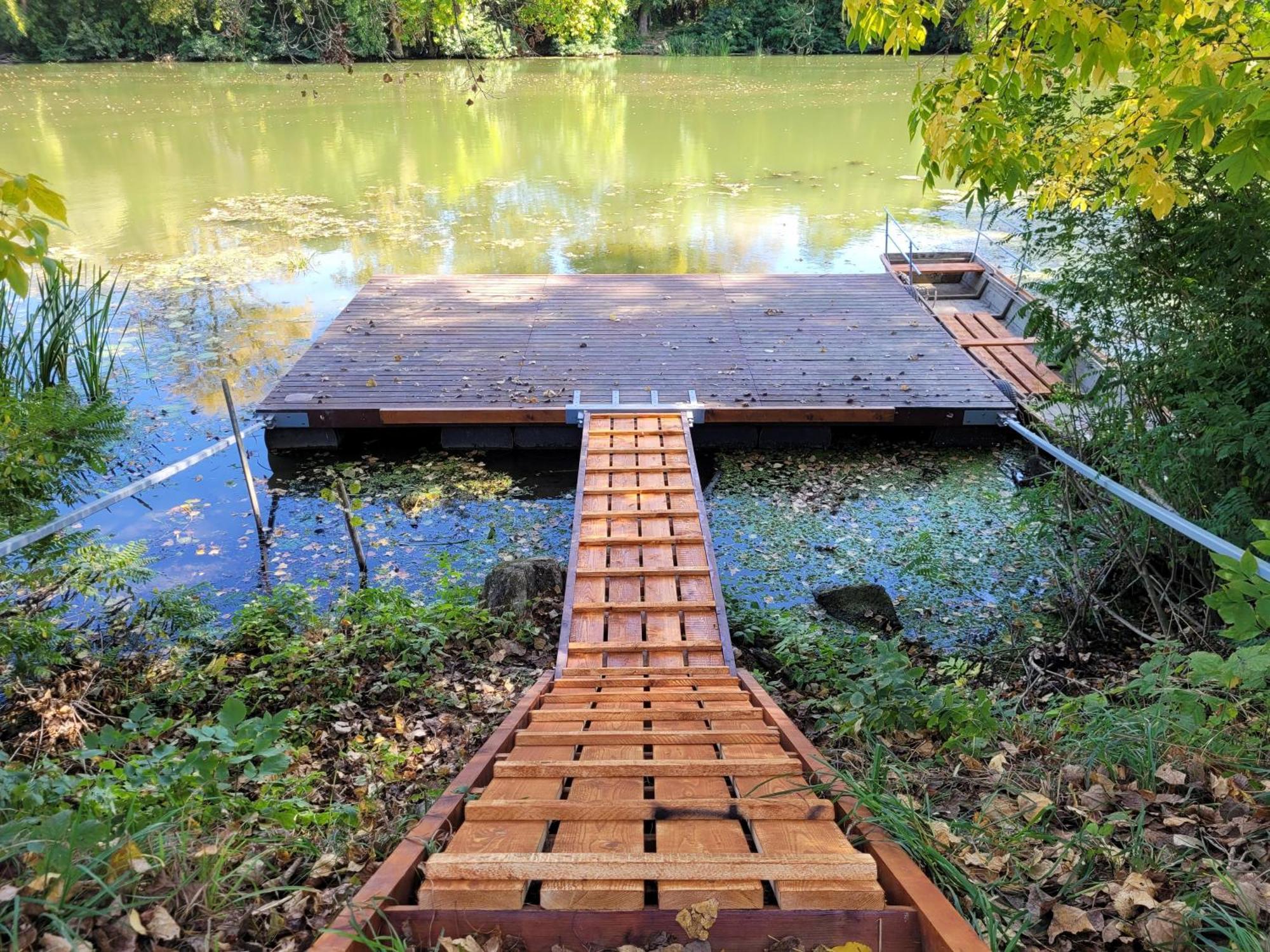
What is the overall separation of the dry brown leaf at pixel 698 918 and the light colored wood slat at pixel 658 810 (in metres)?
0.48

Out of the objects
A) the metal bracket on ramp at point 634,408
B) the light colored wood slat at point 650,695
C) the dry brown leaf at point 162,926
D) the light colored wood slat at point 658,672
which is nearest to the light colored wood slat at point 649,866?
the dry brown leaf at point 162,926

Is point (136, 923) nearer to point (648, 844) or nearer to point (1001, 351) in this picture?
point (648, 844)

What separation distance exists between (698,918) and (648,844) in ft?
1.66

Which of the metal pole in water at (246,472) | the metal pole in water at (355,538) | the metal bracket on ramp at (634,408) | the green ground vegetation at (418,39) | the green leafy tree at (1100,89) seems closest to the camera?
the green leafy tree at (1100,89)

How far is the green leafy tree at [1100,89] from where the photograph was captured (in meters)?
2.40

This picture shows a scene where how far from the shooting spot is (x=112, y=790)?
2303 mm

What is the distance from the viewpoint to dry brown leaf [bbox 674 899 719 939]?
5.33 ft

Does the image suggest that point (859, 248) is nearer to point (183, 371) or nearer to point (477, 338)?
point (477, 338)

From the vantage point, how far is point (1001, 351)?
9.53 m

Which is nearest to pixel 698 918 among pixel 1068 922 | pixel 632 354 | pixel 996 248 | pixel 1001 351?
pixel 1068 922

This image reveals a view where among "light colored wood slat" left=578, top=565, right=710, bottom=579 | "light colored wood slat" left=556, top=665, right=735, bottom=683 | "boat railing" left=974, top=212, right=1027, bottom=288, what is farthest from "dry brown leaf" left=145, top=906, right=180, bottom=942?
"boat railing" left=974, top=212, right=1027, bottom=288

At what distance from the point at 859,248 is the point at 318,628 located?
37.7 feet

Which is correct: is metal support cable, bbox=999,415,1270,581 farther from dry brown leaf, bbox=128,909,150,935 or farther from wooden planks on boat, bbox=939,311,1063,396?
wooden planks on boat, bbox=939,311,1063,396

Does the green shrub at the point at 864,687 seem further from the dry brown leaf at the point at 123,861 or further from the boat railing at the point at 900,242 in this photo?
the boat railing at the point at 900,242
